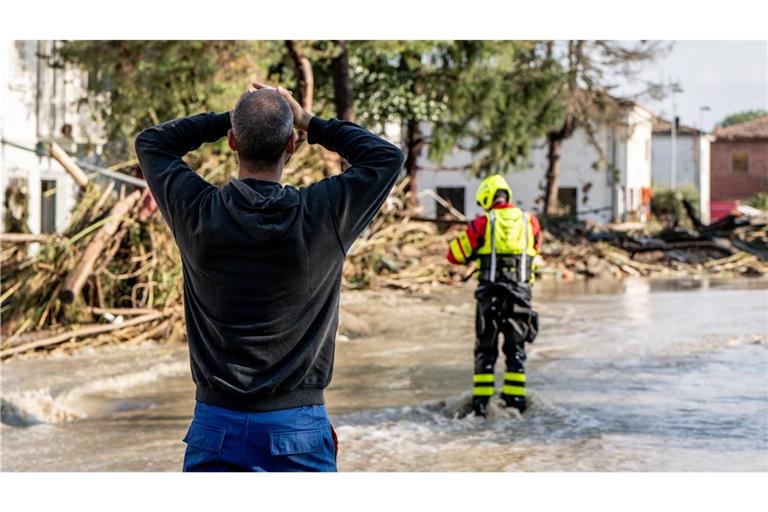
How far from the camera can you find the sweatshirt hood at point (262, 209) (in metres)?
3.61

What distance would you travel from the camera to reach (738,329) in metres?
16.3

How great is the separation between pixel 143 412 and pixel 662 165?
63474 mm

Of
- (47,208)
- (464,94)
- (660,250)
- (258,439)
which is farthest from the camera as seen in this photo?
(660,250)

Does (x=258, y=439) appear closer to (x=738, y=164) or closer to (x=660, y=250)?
(x=660, y=250)

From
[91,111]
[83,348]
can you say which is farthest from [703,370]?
[91,111]

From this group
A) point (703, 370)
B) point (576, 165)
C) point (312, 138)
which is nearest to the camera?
point (312, 138)

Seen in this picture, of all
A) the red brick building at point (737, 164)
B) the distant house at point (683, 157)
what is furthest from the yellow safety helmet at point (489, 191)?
the red brick building at point (737, 164)

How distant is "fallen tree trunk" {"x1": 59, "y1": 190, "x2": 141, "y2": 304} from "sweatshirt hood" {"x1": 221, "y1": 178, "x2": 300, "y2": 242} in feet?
35.1

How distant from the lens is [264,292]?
11.9 ft

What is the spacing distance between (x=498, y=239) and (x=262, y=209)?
6.22 metres

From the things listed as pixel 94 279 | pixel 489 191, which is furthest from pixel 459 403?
pixel 94 279

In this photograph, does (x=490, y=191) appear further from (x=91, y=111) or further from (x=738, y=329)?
(x=91, y=111)
